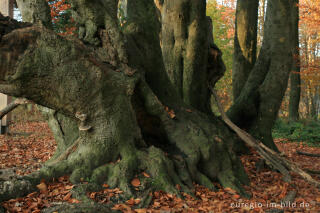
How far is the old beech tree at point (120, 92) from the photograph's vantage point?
11.3ft

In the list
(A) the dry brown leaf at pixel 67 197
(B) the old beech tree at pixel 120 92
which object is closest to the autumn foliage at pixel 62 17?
(B) the old beech tree at pixel 120 92

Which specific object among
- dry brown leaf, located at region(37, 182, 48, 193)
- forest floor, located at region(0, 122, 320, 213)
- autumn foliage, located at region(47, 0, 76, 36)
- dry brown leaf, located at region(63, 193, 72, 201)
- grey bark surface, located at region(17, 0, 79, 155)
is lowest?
forest floor, located at region(0, 122, 320, 213)

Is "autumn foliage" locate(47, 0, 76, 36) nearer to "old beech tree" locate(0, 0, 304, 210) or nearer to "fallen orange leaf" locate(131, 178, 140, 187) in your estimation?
"old beech tree" locate(0, 0, 304, 210)

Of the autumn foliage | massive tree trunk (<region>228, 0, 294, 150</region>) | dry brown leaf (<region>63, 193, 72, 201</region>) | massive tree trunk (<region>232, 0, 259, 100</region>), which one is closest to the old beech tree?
dry brown leaf (<region>63, 193, 72, 201</region>)

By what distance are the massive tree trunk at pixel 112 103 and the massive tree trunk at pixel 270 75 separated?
1.70 metres

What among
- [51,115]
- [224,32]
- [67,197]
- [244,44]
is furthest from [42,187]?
[224,32]

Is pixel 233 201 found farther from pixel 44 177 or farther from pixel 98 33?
pixel 98 33

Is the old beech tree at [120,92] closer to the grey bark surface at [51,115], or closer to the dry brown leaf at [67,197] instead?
the grey bark surface at [51,115]

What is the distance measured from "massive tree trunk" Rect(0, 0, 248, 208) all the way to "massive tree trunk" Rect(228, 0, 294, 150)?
5.57 feet

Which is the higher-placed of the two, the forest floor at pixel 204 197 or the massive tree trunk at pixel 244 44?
the massive tree trunk at pixel 244 44

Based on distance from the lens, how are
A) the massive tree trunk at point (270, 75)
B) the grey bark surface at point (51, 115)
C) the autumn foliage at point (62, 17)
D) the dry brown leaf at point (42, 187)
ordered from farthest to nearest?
the autumn foliage at point (62, 17) → the massive tree trunk at point (270, 75) → the grey bark surface at point (51, 115) → the dry brown leaf at point (42, 187)

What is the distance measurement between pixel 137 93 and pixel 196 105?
2385mm

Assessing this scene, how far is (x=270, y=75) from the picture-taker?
7188mm

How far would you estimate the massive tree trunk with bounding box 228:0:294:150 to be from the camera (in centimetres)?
714
